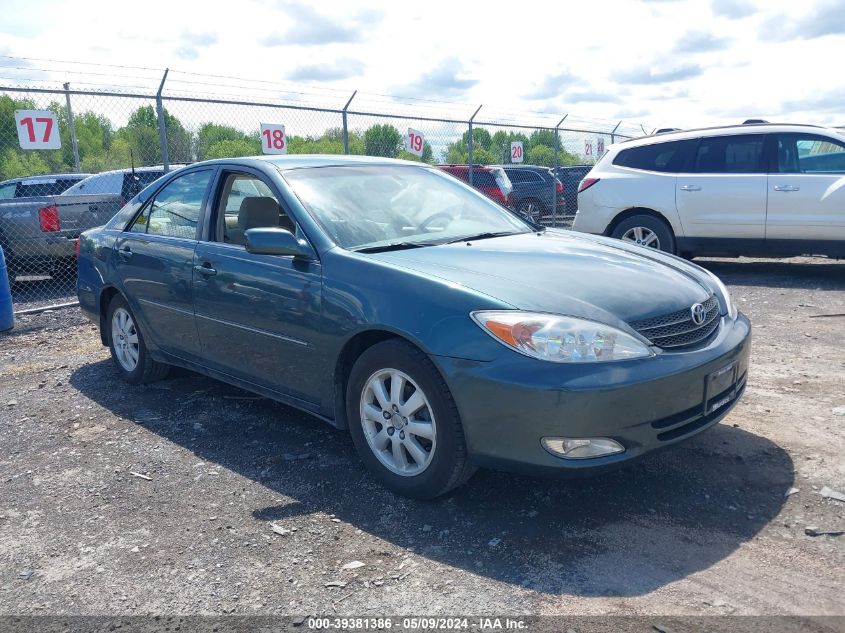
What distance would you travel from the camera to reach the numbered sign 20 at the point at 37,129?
8.42 meters

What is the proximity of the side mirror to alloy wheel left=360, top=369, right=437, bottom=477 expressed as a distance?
0.79m

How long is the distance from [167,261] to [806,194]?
7.17 m

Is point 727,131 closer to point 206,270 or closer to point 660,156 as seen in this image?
point 660,156

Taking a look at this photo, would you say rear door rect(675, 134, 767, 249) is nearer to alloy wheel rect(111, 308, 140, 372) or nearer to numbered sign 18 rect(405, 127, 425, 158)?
numbered sign 18 rect(405, 127, 425, 158)

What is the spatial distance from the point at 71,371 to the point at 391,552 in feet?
13.6

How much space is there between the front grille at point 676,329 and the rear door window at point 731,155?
626 centimetres

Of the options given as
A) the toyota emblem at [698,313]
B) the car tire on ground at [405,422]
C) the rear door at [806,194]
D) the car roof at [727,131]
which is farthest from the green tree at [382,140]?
the toyota emblem at [698,313]

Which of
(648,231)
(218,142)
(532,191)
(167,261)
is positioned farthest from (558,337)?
(532,191)

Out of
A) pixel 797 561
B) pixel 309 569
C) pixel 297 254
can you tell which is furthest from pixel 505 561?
pixel 297 254

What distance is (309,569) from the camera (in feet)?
9.90

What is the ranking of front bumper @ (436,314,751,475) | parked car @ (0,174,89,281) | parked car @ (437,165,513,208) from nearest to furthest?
front bumper @ (436,314,751,475) < parked car @ (0,174,89,281) < parked car @ (437,165,513,208)

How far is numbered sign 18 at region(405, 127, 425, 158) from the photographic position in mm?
12539

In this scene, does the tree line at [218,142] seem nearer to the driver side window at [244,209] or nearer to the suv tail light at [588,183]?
the suv tail light at [588,183]

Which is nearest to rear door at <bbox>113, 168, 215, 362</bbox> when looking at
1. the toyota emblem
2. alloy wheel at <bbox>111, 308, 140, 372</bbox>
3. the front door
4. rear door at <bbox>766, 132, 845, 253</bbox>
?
the front door
